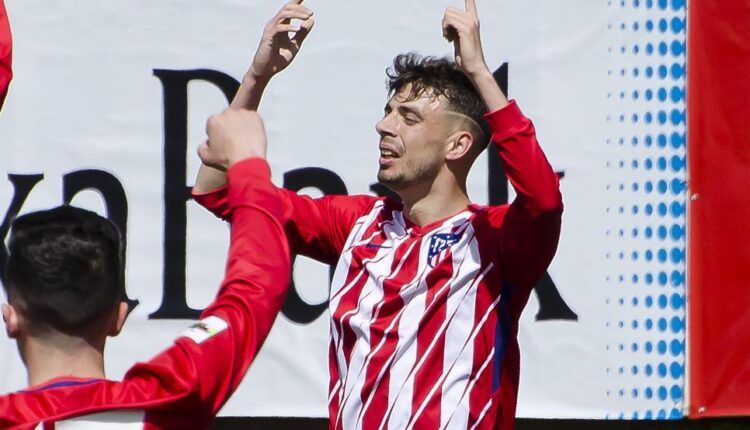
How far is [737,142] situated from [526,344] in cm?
102

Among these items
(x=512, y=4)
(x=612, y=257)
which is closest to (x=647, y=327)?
(x=612, y=257)

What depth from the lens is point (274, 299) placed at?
6.52 ft

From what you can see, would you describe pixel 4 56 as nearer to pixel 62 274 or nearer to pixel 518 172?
pixel 518 172

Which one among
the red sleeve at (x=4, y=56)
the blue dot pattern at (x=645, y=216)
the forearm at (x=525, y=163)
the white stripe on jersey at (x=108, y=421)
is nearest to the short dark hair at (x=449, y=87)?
the forearm at (x=525, y=163)

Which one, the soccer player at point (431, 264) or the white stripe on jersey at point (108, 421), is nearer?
the white stripe on jersey at point (108, 421)

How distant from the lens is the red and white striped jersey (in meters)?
3.01

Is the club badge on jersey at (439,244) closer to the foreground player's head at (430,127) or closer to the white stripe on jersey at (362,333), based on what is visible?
the white stripe on jersey at (362,333)

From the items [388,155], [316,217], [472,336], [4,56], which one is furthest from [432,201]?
[4,56]

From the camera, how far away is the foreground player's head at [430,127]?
3297 millimetres

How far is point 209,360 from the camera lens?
6.42 feet

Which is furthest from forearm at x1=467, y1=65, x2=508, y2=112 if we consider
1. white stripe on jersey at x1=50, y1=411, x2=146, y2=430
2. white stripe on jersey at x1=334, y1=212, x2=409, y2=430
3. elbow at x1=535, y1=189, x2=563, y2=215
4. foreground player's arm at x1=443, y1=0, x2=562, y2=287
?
white stripe on jersey at x1=50, y1=411, x2=146, y2=430

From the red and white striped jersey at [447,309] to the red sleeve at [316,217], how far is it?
104 millimetres

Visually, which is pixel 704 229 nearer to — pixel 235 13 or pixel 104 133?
pixel 235 13

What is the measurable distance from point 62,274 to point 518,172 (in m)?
1.22
